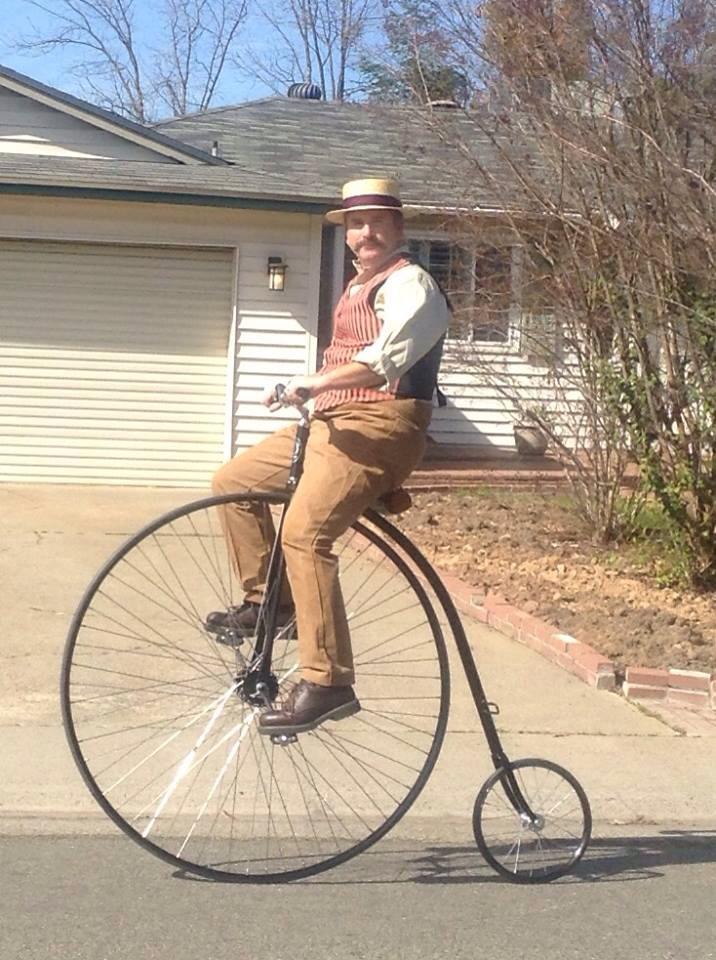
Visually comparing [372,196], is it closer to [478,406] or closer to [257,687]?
[257,687]

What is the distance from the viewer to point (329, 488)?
436cm

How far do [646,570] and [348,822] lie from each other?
13.5 feet

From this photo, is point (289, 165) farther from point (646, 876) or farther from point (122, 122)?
point (646, 876)

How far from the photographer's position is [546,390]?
10.6 m

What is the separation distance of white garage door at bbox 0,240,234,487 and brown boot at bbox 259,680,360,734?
8.91 metres

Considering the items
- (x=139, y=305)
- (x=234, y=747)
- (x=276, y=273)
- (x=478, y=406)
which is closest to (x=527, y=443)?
(x=478, y=406)

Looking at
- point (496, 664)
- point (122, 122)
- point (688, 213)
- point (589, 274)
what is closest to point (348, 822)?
point (496, 664)

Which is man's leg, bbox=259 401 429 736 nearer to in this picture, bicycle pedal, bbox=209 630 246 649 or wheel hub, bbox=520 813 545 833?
bicycle pedal, bbox=209 630 246 649

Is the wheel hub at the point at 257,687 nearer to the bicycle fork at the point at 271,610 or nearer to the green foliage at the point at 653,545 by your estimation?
the bicycle fork at the point at 271,610

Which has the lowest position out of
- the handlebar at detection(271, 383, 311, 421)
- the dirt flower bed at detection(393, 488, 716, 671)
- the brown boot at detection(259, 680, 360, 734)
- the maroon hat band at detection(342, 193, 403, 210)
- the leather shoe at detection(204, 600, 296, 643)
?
the dirt flower bed at detection(393, 488, 716, 671)

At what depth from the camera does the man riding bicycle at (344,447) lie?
14.0ft

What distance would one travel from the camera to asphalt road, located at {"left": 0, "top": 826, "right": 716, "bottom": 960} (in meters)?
4.09

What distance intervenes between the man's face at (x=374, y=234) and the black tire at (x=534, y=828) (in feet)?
5.60

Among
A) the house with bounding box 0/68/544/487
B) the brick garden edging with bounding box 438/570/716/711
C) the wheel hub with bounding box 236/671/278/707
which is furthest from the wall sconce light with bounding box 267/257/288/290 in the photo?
the wheel hub with bounding box 236/671/278/707
